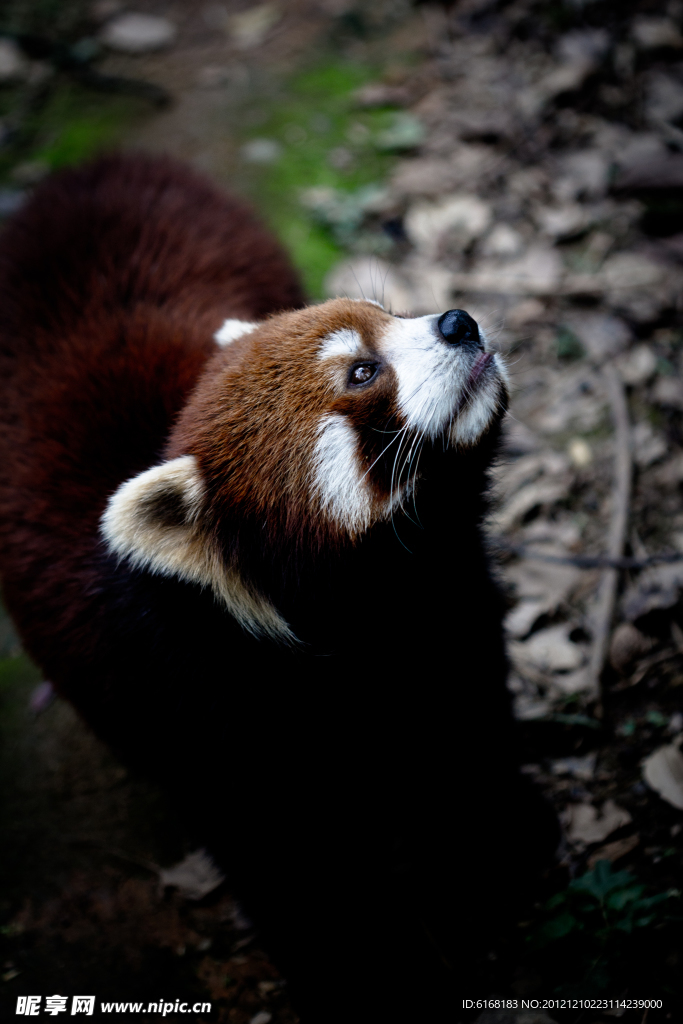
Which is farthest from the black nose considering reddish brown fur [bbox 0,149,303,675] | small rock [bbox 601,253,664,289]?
small rock [bbox 601,253,664,289]

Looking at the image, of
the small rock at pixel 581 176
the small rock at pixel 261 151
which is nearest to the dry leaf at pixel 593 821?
the small rock at pixel 581 176

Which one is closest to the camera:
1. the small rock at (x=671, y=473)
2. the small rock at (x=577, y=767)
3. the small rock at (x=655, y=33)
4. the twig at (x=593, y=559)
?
the small rock at (x=577, y=767)

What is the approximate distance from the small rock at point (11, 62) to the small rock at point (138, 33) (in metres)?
0.77

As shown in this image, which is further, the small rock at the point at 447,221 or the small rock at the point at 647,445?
the small rock at the point at 447,221

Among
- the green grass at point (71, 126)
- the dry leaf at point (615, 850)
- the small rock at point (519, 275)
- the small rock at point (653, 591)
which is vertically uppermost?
the green grass at point (71, 126)

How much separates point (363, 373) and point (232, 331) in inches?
25.4

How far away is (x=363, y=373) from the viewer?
7.25 ft

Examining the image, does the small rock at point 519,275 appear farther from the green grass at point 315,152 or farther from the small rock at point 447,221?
the green grass at point 315,152

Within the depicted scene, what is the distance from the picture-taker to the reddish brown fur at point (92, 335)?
2559mm

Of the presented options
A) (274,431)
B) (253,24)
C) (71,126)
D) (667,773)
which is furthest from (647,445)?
(253,24)

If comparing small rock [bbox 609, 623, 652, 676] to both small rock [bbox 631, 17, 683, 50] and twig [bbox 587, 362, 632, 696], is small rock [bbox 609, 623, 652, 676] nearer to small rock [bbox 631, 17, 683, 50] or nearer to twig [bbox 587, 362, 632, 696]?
twig [bbox 587, 362, 632, 696]

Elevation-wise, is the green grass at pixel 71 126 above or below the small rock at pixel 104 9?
below

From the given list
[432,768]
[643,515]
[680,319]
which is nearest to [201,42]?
[680,319]

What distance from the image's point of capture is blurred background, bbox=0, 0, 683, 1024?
2.61 metres
